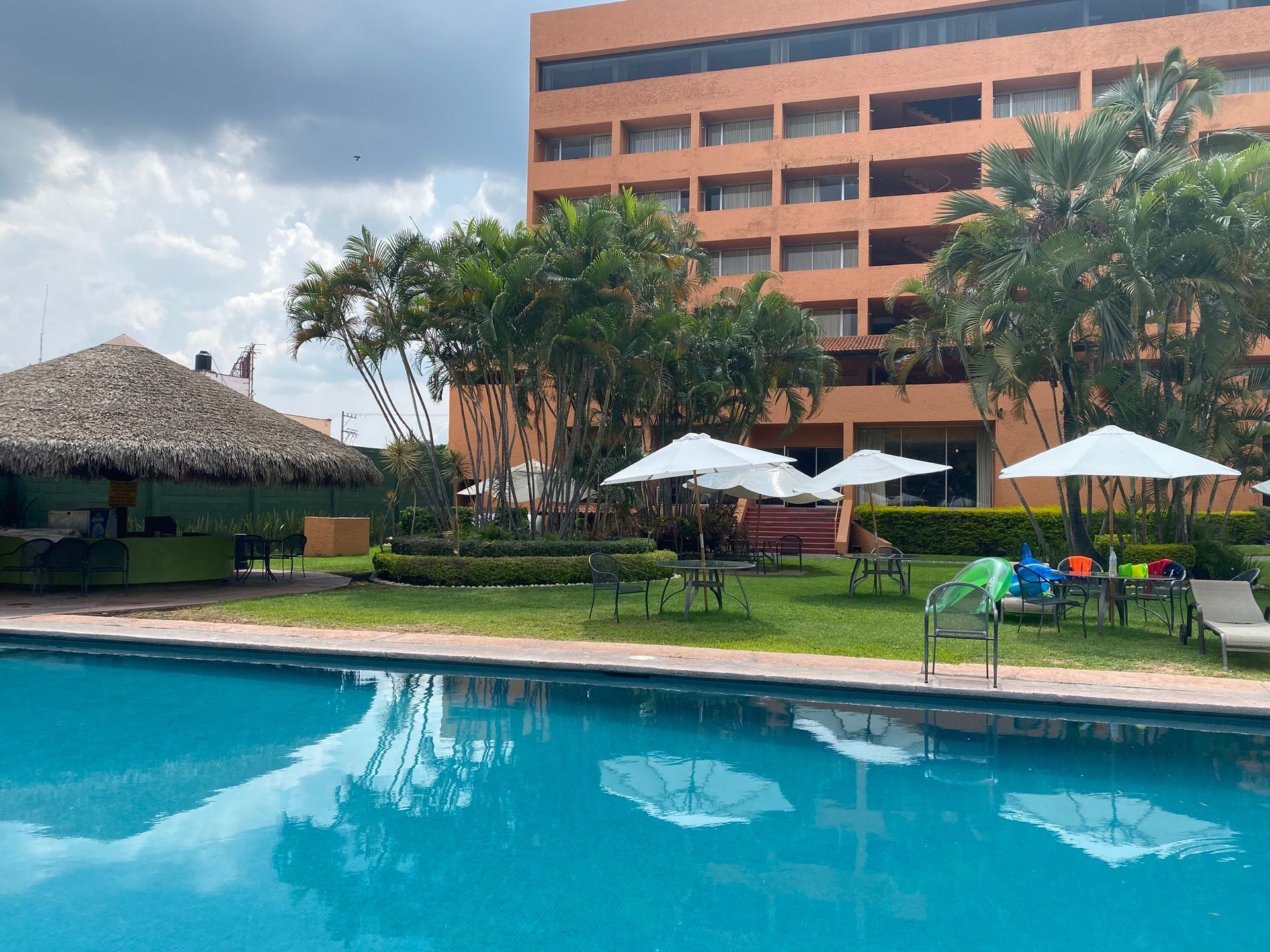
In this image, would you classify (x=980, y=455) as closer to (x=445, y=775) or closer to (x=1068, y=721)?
(x=1068, y=721)

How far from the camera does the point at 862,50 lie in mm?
30922

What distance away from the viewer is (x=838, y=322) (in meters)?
30.2

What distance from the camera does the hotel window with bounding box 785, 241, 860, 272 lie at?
3020 centimetres

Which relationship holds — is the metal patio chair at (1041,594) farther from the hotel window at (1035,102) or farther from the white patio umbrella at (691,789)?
the hotel window at (1035,102)

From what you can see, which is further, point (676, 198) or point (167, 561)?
point (676, 198)

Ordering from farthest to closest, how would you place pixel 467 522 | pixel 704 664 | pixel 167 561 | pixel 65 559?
1. pixel 467 522
2. pixel 167 561
3. pixel 65 559
4. pixel 704 664

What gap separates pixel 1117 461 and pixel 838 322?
20.5 m

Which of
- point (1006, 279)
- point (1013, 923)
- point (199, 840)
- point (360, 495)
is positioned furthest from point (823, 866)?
point (360, 495)

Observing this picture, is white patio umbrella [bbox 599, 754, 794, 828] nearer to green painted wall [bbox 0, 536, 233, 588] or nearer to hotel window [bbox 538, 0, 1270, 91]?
green painted wall [bbox 0, 536, 233, 588]

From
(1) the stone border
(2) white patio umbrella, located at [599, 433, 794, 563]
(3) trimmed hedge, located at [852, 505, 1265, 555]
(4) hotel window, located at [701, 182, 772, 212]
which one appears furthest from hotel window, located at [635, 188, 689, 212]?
(1) the stone border

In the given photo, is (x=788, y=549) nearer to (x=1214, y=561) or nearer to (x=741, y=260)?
(x=1214, y=561)

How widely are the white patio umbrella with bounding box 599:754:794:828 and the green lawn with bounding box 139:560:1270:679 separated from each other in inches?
129

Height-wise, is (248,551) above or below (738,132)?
below

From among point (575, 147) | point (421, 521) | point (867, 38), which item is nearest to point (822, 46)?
point (867, 38)
